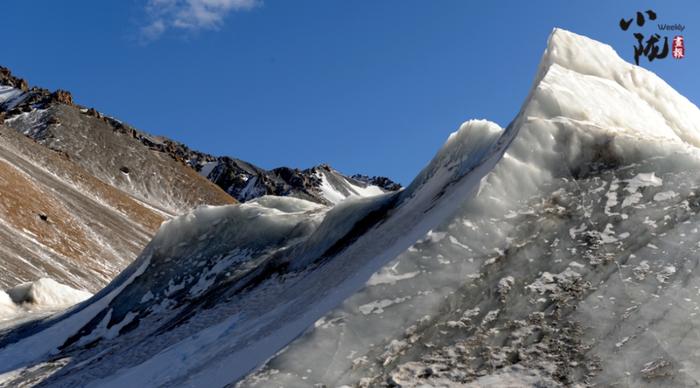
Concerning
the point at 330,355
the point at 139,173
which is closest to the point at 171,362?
the point at 330,355

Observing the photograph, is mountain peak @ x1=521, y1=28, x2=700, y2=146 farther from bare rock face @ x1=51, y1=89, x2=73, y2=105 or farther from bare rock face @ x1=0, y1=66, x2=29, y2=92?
bare rock face @ x1=0, y1=66, x2=29, y2=92

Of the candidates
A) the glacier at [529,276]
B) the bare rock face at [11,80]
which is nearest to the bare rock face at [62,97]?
the bare rock face at [11,80]

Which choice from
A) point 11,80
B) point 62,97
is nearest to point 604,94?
point 62,97

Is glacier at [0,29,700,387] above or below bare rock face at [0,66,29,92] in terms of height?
below

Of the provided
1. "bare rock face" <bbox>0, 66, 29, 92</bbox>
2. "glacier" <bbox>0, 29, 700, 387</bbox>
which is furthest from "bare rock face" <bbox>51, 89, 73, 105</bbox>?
"glacier" <bbox>0, 29, 700, 387</bbox>

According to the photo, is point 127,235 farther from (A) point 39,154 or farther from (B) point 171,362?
(B) point 171,362

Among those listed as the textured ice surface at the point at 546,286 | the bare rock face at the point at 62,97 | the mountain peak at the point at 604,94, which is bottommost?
the textured ice surface at the point at 546,286

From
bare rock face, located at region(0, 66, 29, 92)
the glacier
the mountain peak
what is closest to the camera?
the glacier

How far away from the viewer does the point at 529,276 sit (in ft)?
31.9

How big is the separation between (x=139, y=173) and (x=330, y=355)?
150m

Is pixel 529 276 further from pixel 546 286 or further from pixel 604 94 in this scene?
pixel 604 94

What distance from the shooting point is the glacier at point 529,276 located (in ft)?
29.1

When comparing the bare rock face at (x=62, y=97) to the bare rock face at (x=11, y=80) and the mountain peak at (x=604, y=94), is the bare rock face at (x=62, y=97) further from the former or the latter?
the mountain peak at (x=604, y=94)

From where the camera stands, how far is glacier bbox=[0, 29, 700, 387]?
8867 millimetres
